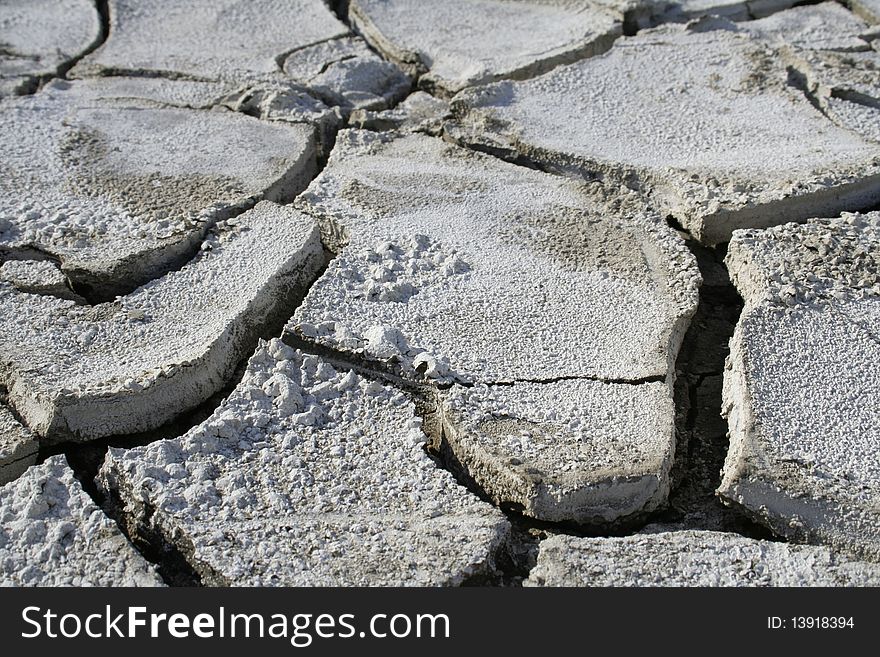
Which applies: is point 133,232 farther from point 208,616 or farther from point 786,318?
point 786,318

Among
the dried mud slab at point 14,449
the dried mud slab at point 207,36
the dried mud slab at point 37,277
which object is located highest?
the dried mud slab at point 207,36

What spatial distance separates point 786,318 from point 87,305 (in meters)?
1.42

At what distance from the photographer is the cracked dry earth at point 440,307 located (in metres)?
1.68

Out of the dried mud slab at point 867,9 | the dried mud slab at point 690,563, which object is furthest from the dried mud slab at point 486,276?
the dried mud slab at point 867,9

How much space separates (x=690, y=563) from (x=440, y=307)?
74 cm

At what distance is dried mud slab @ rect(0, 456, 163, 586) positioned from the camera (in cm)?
158

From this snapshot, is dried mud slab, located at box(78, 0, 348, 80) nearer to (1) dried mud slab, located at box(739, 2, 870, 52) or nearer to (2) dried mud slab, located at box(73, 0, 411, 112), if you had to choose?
(2) dried mud slab, located at box(73, 0, 411, 112)

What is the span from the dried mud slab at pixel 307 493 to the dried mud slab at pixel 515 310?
0.33ft

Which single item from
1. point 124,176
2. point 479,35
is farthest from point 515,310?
point 479,35

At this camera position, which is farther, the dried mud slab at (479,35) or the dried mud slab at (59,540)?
the dried mud slab at (479,35)

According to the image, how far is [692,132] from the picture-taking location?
276 cm

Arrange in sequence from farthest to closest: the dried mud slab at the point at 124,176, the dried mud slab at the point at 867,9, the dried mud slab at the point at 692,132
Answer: the dried mud slab at the point at 867,9
the dried mud slab at the point at 692,132
the dried mud slab at the point at 124,176

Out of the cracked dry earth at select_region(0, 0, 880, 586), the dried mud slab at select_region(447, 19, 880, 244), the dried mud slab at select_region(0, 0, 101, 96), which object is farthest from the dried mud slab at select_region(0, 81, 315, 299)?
the dried mud slab at select_region(447, 19, 880, 244)

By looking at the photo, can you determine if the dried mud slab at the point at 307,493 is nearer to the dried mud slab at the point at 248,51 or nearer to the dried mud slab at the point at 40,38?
the dried mud slab at the point at 248,51
